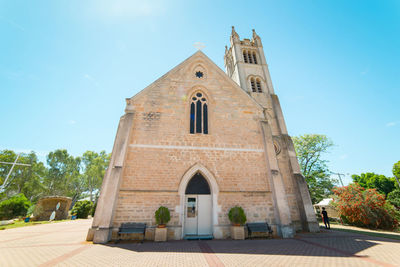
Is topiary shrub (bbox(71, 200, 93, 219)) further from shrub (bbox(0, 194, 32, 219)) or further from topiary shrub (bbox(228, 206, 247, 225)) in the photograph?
topiary shrub (bbox(228, 206, 247, 225))

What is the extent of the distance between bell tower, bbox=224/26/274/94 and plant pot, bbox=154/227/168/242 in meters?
13.8

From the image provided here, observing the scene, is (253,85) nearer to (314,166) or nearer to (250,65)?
(250,65)

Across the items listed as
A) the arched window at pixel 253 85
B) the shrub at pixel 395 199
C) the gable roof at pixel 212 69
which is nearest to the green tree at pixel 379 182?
the shrub at pixel 395 199

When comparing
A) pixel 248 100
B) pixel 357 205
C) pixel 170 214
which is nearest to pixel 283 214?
pixel 170 214

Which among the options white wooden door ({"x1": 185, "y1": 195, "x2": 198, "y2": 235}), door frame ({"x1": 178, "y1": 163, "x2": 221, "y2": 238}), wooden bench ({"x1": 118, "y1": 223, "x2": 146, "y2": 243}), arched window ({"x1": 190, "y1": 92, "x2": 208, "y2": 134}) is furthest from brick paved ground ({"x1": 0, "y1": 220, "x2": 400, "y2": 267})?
arched window ({"x1": 190, "y1": 92, "x2": 208, "y2": 134})

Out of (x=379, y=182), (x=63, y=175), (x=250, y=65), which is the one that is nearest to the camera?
(x=250, y=65)

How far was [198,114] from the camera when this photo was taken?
1103 cm

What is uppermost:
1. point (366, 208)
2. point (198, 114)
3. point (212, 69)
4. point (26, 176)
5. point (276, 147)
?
point (212, 69)

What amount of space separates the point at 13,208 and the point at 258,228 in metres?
29.3

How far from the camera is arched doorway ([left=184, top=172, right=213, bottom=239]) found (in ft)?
27.9

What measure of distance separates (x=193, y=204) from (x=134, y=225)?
3.01m

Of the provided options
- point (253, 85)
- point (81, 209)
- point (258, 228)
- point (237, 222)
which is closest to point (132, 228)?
point (237, 222)

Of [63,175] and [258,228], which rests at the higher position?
[63,175]

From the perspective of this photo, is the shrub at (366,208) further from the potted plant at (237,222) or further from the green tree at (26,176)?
the green tree at (26,176)
